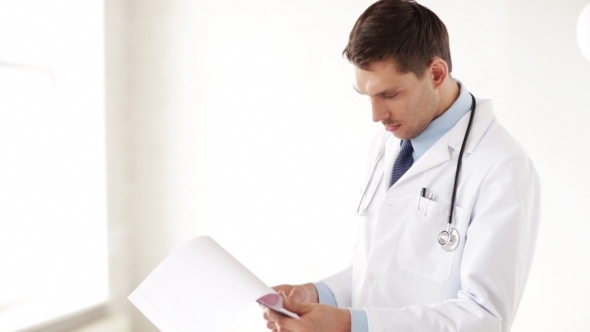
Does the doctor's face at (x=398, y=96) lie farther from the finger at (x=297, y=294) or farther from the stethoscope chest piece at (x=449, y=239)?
the finger at (x=297, y=294)

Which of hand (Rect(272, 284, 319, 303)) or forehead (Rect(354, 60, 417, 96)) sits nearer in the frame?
forehead (Rect(354, 60, 417, 96))

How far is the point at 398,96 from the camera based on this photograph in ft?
4.46

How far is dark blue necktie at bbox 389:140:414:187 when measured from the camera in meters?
1.48

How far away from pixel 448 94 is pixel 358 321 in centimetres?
58

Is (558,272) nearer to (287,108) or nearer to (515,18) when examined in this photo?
(515,18)

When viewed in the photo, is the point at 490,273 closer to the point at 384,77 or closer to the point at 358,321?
the point at 358,321

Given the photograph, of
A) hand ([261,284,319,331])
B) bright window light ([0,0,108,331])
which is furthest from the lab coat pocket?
bright window light ([0,0,108,331])

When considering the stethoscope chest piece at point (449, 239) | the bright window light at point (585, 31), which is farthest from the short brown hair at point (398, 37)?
the bright window light at point (585, 31)

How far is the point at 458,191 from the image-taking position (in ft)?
4.27

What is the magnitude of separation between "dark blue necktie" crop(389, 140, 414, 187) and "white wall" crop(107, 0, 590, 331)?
0.72m

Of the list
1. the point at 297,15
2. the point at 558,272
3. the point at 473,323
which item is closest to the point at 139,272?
the point at 297,15

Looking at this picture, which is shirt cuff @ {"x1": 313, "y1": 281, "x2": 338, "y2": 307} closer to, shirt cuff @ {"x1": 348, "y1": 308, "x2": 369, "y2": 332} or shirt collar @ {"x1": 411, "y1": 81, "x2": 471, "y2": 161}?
shirt cuff @ {"x1": 348, "y1": 308, "x2": 369, "y2": 332}

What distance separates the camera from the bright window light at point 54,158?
8.49ft

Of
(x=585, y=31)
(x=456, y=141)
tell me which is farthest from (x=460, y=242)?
(x=585, y=31)
